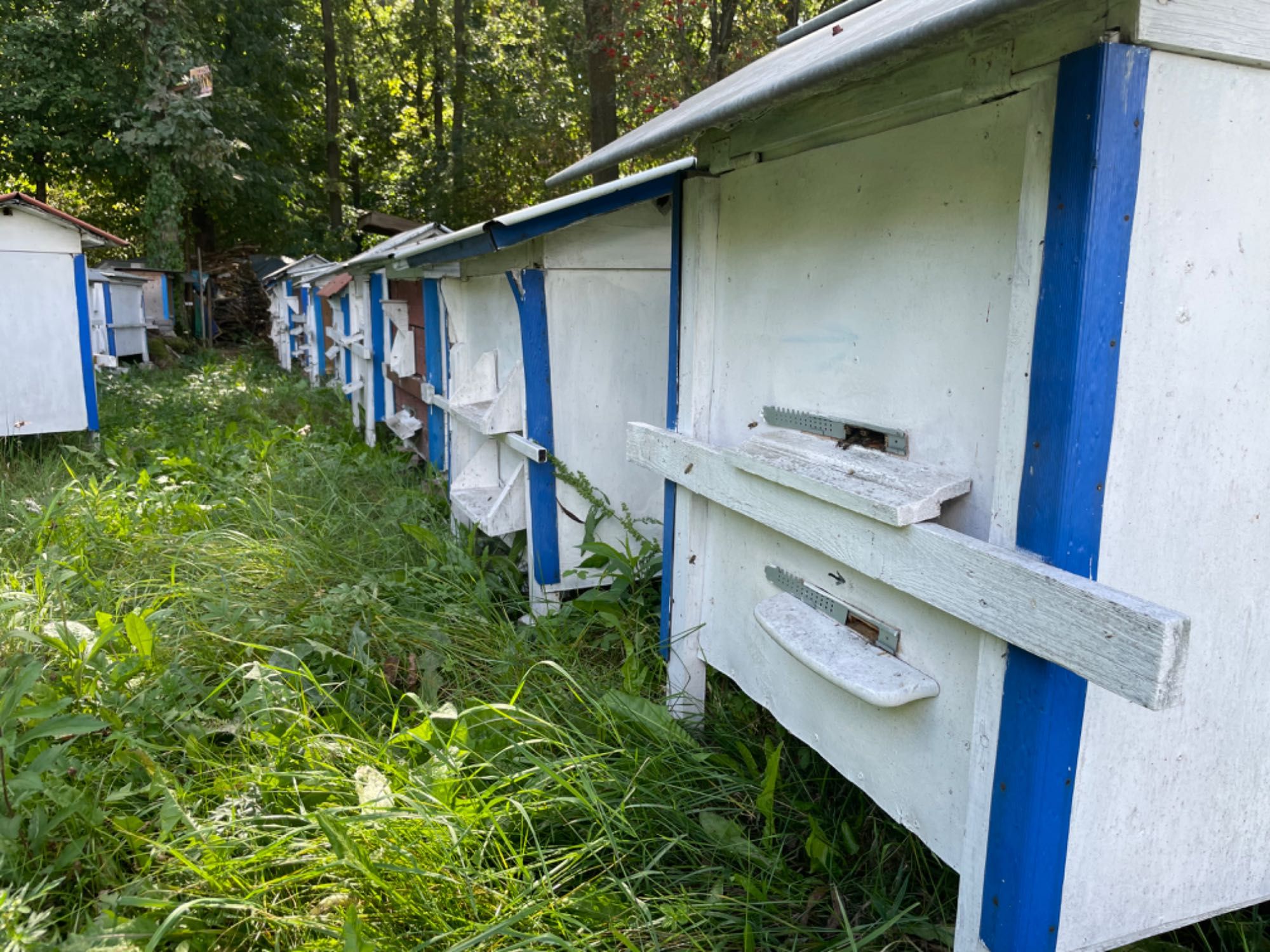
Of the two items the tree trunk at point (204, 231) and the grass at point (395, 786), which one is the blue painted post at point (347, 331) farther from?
the tree trunk at point (204, 231)

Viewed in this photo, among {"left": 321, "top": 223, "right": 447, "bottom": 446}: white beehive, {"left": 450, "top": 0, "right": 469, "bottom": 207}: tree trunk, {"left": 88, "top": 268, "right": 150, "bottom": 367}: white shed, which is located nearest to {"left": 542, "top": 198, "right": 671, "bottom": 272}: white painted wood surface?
{"left": 321, "top": 223, "right": 447, "bottom": 446}: white beehive

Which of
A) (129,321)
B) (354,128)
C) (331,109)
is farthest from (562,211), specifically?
(354,128)

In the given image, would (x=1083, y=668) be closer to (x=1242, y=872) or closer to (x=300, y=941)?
(x=1242, y=872)

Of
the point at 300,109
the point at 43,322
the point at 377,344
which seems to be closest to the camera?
the point at 43,322

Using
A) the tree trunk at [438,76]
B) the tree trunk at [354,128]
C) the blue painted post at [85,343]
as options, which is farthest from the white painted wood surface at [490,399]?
the tree trunk at [354,128]

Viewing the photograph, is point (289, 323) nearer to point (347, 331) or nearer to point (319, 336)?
point (319, 336)

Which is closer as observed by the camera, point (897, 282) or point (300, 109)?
point (897, 282)

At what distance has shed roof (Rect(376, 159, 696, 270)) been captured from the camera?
124 inches

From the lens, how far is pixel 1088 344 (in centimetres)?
157

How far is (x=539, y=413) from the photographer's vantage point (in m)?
Answer: 4.09

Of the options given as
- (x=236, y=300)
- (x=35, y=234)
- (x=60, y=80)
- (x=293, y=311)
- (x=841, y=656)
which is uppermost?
(x=60, y=80)

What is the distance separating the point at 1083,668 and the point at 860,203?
1248mm

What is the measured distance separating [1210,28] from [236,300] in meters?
25.4

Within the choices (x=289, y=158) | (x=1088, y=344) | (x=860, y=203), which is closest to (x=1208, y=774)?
(x=1088, y=344)
